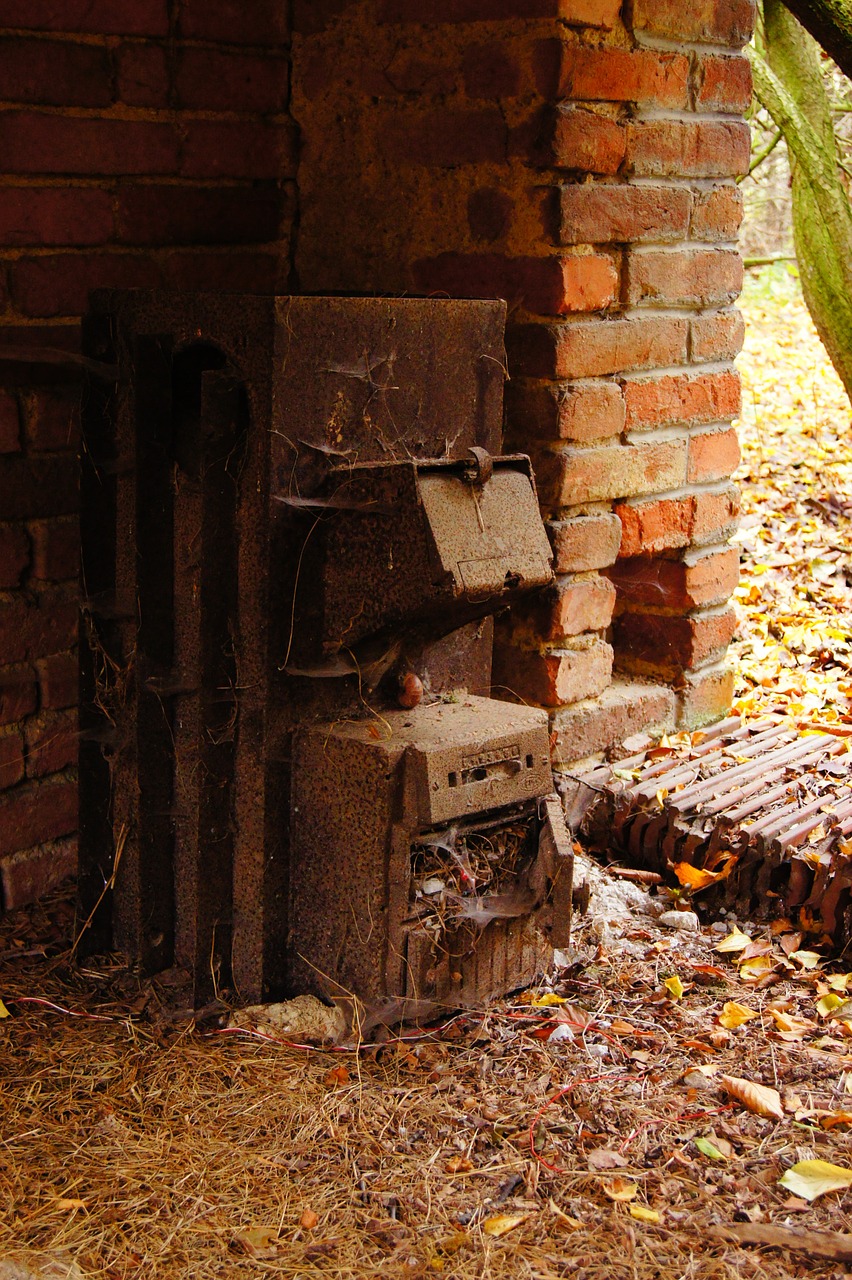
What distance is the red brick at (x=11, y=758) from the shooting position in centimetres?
263

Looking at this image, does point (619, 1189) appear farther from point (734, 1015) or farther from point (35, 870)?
point (35, 870)

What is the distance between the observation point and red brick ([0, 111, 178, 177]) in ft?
8.16

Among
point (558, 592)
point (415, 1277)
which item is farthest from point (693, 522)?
point (415, 1277)

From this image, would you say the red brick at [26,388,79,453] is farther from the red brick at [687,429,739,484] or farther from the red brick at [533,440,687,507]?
the red brick at [687,429,739,484]

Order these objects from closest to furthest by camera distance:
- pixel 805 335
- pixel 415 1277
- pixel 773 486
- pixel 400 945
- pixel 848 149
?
pixel 415 1277 → pixel 400 945 → pixel 773 486 → pixel 848 149 → pixel 805 335

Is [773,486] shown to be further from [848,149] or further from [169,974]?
[169,974]

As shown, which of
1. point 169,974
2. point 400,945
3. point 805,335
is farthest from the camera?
point 805,335

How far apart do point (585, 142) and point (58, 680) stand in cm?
154

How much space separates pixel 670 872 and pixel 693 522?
2.92 feet

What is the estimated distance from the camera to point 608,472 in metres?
2.95

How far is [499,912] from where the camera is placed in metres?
2.29

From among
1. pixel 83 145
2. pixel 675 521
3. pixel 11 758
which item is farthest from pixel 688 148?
pixel 11 758

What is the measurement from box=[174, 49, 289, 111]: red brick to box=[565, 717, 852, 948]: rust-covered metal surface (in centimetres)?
165

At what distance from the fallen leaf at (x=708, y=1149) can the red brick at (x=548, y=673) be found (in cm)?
111
